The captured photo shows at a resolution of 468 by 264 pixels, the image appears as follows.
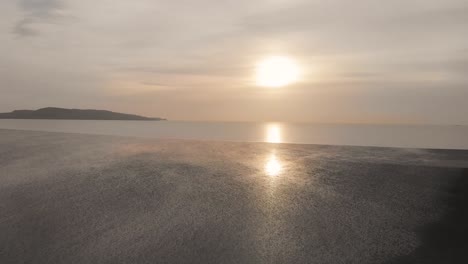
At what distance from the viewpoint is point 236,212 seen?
33.6 ft

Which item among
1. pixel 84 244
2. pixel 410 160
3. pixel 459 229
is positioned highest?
pixel 410 160

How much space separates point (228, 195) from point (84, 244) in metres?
4.64

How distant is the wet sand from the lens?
8281 millimetres

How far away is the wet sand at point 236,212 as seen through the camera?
8281 millimetres

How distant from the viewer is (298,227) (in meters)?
9.30

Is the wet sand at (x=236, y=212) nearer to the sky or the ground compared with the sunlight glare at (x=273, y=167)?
nearer to the ground

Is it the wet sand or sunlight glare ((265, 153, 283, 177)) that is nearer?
the wet sand

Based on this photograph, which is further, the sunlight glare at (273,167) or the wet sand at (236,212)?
the sunlight glare at (273,167)

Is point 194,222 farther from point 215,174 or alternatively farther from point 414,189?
point 414,189

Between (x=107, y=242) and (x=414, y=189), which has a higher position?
(x=414, y=189)

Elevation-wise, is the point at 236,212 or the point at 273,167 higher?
the point at 273,167

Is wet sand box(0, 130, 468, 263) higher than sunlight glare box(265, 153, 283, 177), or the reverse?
sunlight glare box(265, 153, 283, 177)

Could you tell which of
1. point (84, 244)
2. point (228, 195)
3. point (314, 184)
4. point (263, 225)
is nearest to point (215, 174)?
point (228, 195)

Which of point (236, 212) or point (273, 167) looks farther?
point (273, 167)
